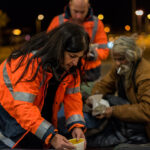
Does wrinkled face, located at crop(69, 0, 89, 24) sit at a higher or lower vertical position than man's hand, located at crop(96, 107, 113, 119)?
higher

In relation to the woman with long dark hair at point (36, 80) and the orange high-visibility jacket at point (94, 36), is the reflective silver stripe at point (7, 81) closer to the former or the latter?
the woman with long dark hair at point (36, 80)

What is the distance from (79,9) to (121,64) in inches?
42.5

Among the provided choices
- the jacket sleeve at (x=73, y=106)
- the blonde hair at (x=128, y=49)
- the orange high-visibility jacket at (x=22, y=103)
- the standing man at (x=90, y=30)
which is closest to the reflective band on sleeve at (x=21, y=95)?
the orange high-visibility jacket at (x=22, y=103)

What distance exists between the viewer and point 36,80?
6.08ft

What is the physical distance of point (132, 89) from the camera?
2799mm

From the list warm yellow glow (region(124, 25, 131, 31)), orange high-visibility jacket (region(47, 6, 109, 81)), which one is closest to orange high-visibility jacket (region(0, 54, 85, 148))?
orange high-visibility jacket (region(47, 6, 109, 81))

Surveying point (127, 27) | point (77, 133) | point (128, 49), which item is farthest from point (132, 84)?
point (127, 27)

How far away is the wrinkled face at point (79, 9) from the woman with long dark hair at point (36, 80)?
1.57 metres

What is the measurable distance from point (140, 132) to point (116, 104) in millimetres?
395

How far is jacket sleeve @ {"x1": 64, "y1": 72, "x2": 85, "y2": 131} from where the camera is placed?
2.18 metres

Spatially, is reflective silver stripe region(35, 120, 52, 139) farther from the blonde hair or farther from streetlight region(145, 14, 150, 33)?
streetlight region(145, 14, 150, 33)

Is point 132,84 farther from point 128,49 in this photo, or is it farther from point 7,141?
point 7,141

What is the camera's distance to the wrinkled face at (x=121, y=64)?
278cm

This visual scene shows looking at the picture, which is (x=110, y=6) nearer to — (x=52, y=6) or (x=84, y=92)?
(x=52, y=6)
